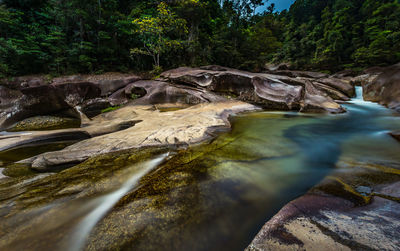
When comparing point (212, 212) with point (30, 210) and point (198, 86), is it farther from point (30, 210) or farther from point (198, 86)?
point (198, 86)

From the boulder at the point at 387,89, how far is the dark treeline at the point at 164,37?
12.4m

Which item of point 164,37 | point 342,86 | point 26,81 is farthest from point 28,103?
point 342,86

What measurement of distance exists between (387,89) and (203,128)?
32.8 feet

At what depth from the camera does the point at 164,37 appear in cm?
1398

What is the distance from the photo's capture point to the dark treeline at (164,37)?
1076 centimetres

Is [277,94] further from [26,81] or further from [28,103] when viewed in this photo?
[26,81]

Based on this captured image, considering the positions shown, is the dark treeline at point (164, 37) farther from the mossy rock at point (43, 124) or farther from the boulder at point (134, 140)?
the boulder at point (134, 140)

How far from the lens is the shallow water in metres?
1.46

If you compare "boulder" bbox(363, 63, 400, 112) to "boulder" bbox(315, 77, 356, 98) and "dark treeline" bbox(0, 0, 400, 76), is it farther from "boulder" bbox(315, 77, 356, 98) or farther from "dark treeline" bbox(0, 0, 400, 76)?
"dark treeline" bbox(0, 0, 400, 76)

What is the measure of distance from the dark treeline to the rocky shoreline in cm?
210

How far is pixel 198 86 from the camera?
A: 9469mm

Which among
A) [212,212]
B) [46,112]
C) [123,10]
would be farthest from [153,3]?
[212,212]

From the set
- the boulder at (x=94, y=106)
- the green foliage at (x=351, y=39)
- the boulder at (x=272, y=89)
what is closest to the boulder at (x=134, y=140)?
the boulder at (x=272, y=89)

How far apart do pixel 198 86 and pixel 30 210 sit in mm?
8617
